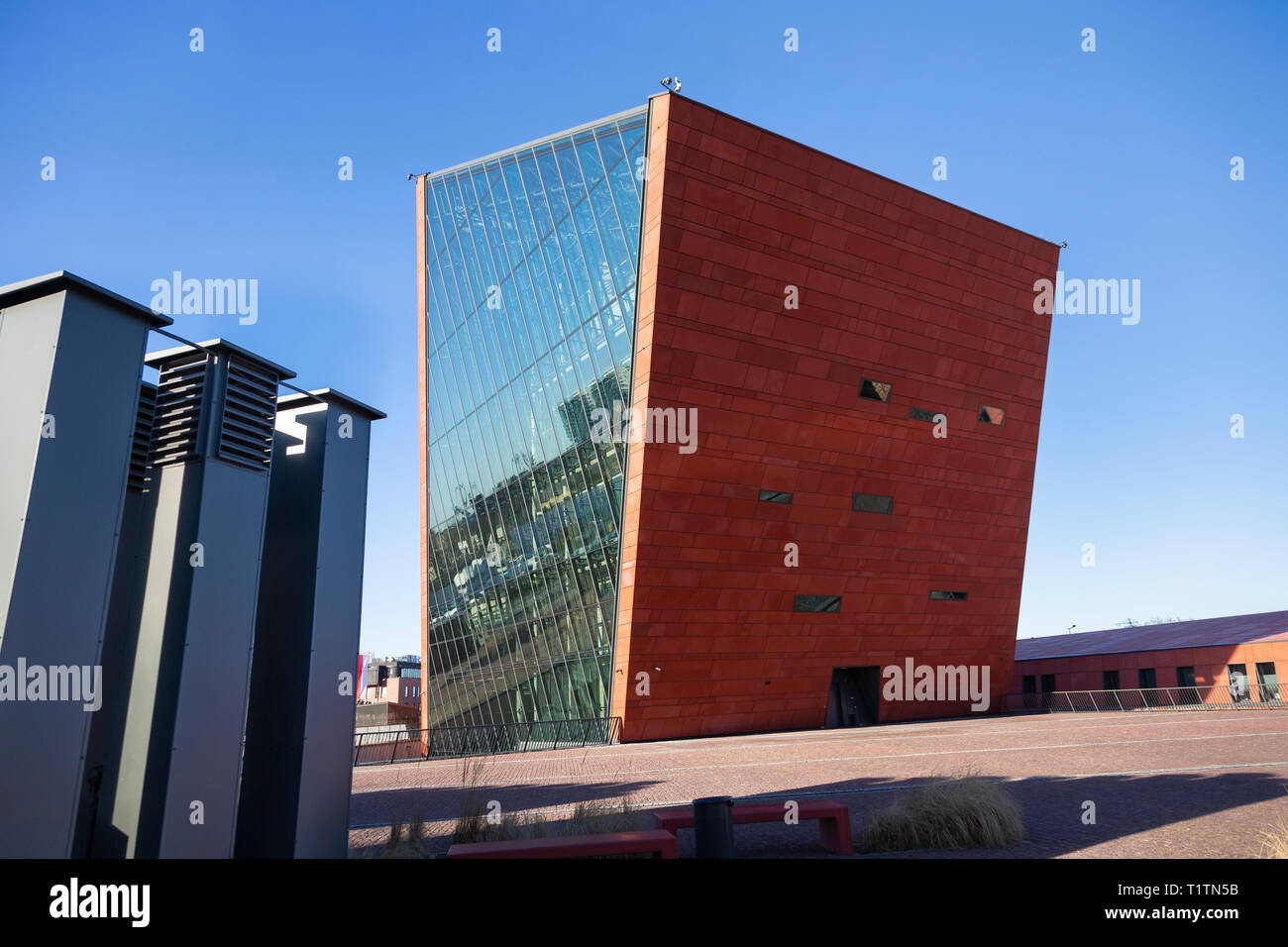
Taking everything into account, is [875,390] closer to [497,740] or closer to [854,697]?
[854,697]

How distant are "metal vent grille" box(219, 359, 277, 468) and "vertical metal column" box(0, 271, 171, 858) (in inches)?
36.6

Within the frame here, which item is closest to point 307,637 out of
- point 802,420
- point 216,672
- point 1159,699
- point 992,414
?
point 216,672

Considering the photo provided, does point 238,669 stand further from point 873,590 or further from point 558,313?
point 873,590

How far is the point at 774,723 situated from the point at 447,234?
26.7m

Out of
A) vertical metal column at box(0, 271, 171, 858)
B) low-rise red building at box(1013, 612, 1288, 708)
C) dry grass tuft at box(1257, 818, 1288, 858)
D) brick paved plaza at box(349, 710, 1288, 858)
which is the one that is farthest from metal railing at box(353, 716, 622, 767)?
low-rise red building at box(1013, 612, 1288, 708)

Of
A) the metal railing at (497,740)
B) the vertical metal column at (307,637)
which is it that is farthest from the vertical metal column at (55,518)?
the metal railing at (497,740)

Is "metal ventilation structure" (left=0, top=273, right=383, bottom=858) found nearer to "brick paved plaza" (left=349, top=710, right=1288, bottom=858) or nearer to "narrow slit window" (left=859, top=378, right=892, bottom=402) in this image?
"brick paved plaza" (left=349, top=710, right=1288, bottom=858)

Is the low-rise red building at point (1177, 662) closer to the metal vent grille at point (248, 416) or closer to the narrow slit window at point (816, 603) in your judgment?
the narrow slit window at point (816, 603)

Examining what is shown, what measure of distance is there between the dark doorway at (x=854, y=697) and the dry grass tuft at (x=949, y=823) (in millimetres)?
23174

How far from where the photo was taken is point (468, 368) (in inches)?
1471

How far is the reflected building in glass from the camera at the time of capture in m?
24.6

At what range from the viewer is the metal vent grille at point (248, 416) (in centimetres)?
723

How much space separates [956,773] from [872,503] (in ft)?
55.3
